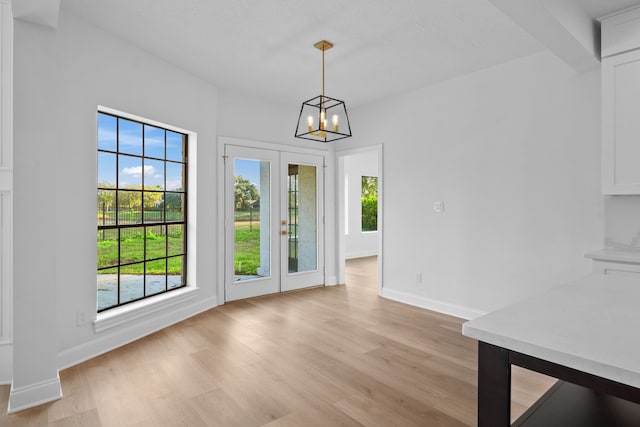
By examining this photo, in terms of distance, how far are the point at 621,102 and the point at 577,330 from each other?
2.63 m

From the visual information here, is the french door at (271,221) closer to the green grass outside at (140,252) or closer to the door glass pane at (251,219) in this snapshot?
the door glass pane at (251,219)

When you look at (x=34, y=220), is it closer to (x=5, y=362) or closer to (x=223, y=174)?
(x=5, y=362)

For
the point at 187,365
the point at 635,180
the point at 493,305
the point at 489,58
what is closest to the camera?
the point at 635,180

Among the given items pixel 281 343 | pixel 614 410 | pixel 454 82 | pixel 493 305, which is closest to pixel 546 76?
pixel 454 82

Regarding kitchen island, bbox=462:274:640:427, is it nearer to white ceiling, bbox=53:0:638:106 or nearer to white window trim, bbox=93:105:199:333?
white ceiling, bbox=53:0:638:106

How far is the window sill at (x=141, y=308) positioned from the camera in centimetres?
308

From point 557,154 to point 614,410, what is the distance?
9.03ft

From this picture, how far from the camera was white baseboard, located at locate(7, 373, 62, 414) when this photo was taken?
220 centimetres

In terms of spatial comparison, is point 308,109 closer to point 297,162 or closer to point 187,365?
point 297,162

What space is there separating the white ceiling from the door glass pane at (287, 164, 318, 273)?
59.7 inches

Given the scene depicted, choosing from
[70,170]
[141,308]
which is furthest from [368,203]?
[70,170]

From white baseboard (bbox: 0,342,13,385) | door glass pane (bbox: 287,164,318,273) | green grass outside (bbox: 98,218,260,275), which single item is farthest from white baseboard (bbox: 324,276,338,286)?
white baseboard (bbox: 0,342,13,385)

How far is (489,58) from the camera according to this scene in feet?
11.8

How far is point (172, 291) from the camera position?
399 cm
